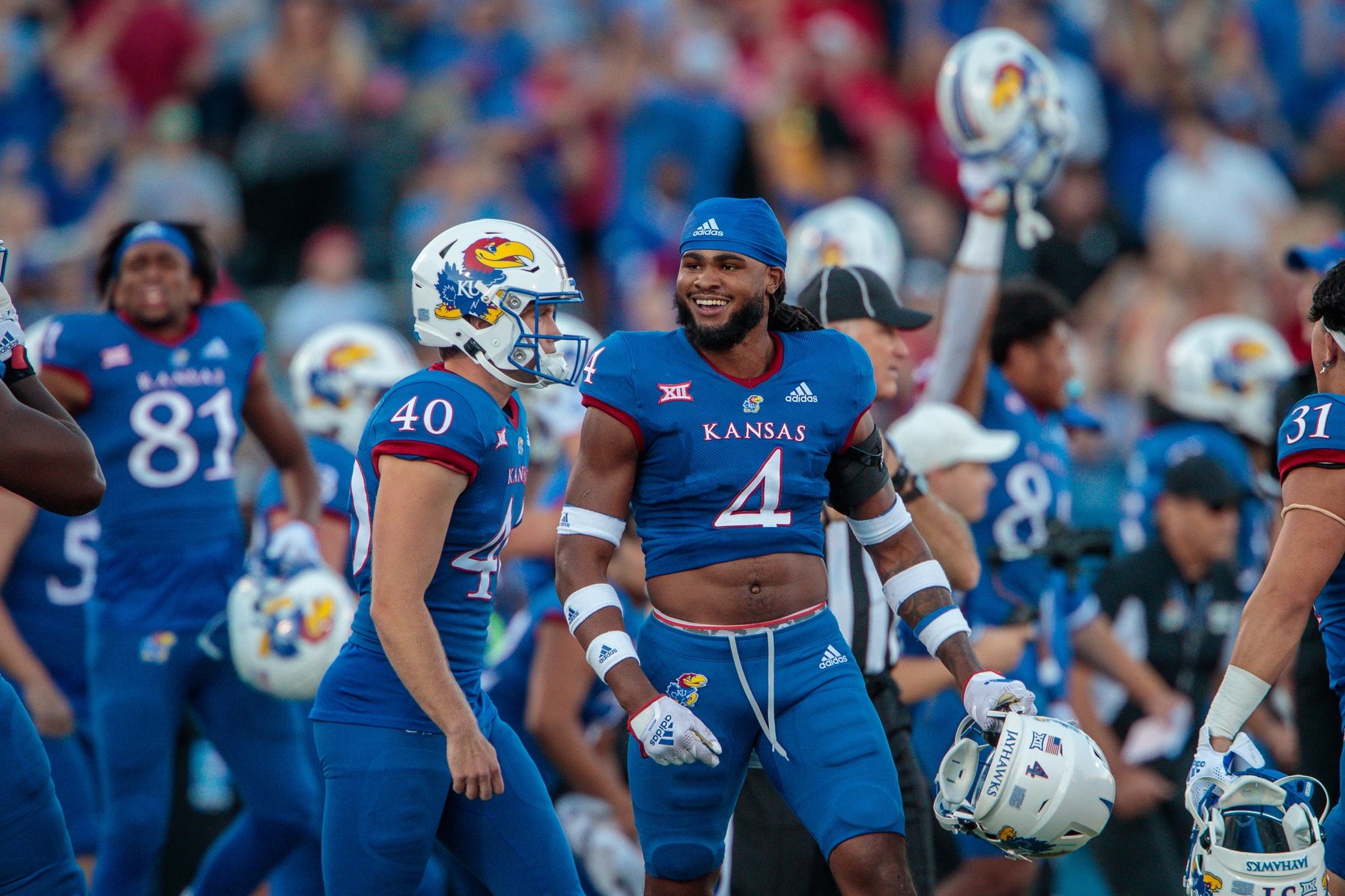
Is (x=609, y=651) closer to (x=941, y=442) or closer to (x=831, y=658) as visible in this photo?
(x=831, y=658)

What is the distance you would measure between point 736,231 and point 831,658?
1.21 meters

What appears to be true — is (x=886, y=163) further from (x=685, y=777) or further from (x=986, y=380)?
(x=685, y=777)

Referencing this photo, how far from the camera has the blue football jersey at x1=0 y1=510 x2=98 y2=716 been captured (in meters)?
6.86

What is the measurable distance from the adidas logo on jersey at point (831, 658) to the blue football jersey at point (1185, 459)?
4.00m

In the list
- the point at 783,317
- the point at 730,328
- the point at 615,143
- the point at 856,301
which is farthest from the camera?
the point at 615,143

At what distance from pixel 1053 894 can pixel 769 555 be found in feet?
15.7

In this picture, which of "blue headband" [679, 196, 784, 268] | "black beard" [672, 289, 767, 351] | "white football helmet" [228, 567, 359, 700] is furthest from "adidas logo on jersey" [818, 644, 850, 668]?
"white football helmet" [228, 567, 359, 700]

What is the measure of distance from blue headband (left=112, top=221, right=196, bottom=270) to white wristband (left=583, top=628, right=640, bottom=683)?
2786 millimetres

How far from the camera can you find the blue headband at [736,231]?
463 cm

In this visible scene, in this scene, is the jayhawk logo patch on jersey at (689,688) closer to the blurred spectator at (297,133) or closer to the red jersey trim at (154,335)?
the red jersey trim at (154,335)

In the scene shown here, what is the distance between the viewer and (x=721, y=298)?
182 inches

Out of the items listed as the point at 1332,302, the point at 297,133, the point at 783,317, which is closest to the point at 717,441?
the point at 783,317

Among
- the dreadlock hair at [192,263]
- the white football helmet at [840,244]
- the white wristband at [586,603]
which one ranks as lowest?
the white wristband at [586,603]

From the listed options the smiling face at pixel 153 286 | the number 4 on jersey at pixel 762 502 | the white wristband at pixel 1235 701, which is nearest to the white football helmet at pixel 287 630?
the smiling face at pixel 153 286
